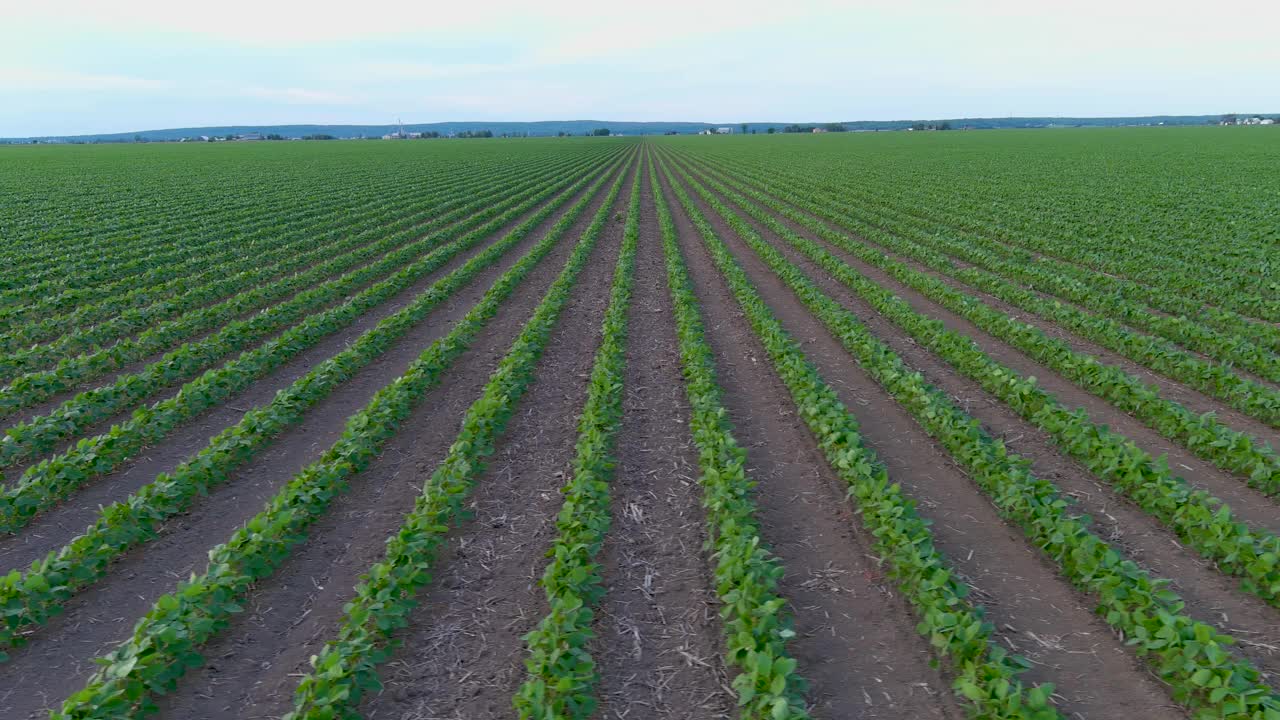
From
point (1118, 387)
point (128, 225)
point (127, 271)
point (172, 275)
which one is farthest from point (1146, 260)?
point (128, 225)

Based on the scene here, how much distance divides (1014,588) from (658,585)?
114 inches

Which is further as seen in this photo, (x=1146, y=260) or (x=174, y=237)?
(x=174, y=237)

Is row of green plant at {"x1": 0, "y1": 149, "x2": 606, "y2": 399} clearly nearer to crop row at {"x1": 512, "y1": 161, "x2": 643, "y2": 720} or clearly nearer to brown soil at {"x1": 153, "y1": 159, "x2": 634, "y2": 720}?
brown soil at {"x1": 153, "y1": 159, "x2": 634, "y2": 720}

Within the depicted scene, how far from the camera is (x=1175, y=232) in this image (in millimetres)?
19266

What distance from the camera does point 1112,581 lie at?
4.77 meters

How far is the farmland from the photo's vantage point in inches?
171

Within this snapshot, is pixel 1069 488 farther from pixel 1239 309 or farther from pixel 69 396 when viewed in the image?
pixel 69 396

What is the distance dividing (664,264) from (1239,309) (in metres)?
12.1

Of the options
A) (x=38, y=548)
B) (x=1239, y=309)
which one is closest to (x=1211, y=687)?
(x=38, y=548)

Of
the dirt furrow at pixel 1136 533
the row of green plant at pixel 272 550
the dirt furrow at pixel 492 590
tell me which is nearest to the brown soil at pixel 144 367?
the row of green plant at pixel 272 550

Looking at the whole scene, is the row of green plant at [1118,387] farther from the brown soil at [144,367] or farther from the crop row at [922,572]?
the brown soil at [144,367]

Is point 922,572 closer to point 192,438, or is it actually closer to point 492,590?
point 492,590

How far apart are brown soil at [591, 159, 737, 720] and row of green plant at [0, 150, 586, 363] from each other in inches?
348

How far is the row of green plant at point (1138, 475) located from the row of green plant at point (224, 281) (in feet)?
42.6
